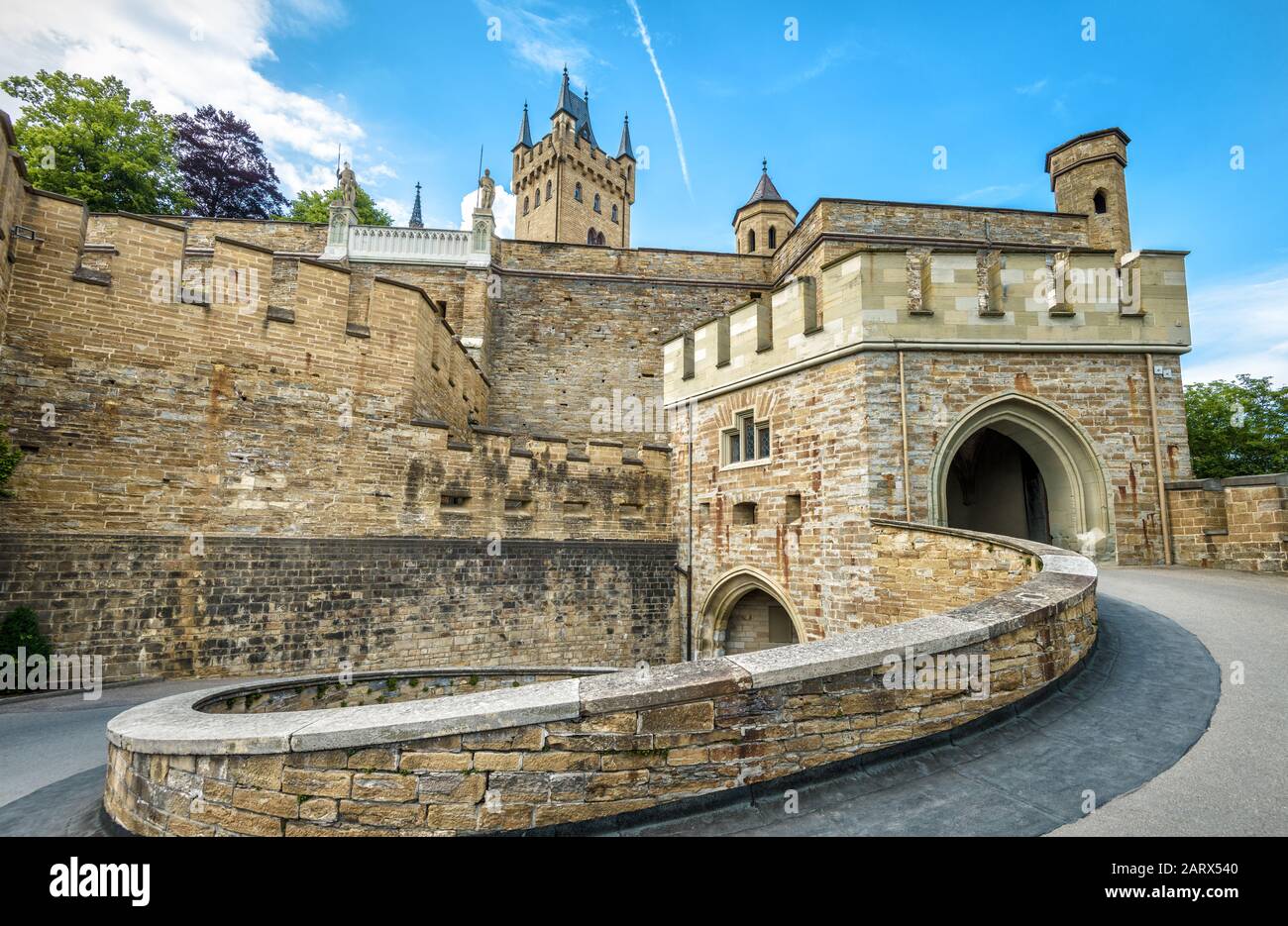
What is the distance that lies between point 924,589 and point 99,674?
11.3 metres

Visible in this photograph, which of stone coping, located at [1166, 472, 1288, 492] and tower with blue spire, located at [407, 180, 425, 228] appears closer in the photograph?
stone coping, located at [1166, 472, 1288, 492]

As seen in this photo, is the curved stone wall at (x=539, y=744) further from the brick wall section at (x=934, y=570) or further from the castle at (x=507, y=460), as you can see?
the castle at (x=507, y=460)

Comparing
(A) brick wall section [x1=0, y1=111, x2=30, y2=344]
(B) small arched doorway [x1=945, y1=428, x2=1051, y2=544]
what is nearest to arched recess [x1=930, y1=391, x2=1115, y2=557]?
(B) small arched doorway [x1=945, y1=428, x2=1051, y2=544]

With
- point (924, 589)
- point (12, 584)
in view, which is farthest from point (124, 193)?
point (924, 589)

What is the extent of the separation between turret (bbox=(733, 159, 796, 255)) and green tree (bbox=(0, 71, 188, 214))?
22924 millimetres

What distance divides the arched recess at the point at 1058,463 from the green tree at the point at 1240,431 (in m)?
17.1

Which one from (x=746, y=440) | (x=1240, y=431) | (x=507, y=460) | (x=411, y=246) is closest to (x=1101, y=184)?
(x=1240, y=431)

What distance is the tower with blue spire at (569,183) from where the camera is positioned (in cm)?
3862

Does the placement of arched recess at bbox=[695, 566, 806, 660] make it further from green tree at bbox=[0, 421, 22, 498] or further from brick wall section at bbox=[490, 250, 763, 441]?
green tree at bbox=[0, 421, 22, 498]

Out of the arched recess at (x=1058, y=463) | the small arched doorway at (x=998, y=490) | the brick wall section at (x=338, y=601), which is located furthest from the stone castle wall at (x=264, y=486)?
the small arched doorway at (x=998, y=490)

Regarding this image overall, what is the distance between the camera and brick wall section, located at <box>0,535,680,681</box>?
25.3 feet

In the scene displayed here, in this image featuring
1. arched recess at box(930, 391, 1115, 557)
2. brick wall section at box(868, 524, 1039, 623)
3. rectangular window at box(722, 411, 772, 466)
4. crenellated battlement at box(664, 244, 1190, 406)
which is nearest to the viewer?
brick wall section at box(868, 524, 1039, 623)

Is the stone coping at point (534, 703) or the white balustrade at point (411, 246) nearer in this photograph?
the stone coping at point (534, 703)
